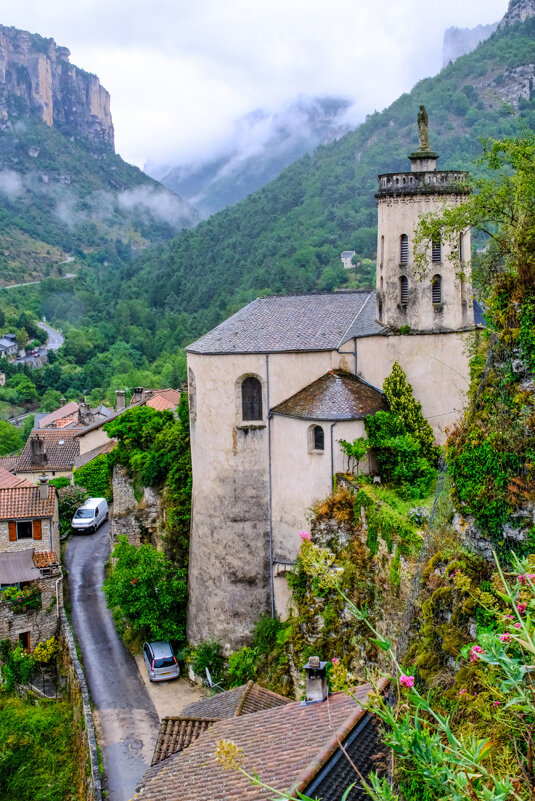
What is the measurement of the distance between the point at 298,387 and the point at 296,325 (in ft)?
8.83

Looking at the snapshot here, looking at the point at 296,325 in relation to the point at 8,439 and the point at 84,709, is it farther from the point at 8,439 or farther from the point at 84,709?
the point at 8,439

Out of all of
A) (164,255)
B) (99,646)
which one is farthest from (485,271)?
(164,255)

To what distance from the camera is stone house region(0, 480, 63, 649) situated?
115 ft

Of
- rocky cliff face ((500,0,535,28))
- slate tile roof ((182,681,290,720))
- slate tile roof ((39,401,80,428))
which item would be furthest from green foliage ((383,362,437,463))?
rocky cliff face ((500,0,535,28))

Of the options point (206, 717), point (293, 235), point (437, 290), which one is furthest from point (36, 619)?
point (293, 235)

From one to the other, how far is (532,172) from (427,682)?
10.4m

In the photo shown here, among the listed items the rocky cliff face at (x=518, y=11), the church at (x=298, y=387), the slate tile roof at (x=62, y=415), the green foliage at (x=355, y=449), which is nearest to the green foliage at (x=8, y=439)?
the slate tile roof at (x=62, y=415)

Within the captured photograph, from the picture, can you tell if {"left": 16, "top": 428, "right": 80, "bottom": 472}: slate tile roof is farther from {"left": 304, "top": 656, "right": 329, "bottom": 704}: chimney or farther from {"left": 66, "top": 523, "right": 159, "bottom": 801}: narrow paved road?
{"left": 304, "top": 656, "right": 329, "bottom": 704}: chimney

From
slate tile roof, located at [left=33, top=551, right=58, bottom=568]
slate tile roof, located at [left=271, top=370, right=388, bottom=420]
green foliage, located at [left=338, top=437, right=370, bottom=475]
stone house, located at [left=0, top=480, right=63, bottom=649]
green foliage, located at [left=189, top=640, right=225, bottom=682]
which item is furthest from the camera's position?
slate tile roof, located at [left=33, top=551, right=58, bottom=568]

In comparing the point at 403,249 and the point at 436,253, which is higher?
the point at 403,249

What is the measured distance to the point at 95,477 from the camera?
169 feet

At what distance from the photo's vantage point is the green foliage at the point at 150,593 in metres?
32.7

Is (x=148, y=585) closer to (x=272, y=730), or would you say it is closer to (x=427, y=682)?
(x=272, y=730)

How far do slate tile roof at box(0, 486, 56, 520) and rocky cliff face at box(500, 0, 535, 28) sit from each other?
398 feet
